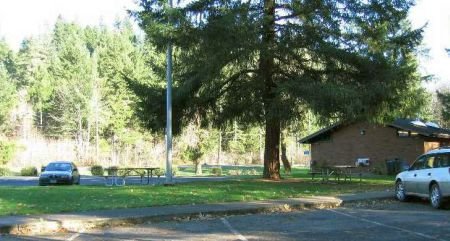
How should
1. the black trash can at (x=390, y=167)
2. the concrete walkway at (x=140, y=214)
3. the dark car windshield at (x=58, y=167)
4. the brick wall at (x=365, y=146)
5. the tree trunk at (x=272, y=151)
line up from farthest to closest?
the brick wall at (x=365, y=146)
the black trash can at (x=390, y=167)
the dark car windshield at (x=58, y=167)
the tree trunk at (x=272, y=151)
the concrete walkway at (x=140, y=214)

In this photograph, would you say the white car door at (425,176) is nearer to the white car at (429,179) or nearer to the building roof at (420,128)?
the white car at (429,179)

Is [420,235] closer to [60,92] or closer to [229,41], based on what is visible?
[229,41]

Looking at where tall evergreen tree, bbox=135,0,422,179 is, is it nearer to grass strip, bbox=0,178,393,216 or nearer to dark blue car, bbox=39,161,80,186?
grass strip, bbox=0,178,393,216

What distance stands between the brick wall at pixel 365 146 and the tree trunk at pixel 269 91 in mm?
16496

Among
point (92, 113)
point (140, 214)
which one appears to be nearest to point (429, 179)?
point (140, 214)

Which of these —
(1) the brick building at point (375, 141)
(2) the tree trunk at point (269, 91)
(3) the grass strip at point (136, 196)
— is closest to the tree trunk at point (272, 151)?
(2) the tree trunk at point (269, 91)

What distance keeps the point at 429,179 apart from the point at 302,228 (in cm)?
597

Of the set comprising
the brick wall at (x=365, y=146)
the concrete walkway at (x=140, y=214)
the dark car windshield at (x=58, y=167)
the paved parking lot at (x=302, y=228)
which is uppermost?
the brick wall at (x=365, y=146)

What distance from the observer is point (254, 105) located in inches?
998

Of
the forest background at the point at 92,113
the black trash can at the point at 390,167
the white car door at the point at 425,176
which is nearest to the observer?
the white car door at the point at 425,176

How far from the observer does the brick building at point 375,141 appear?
3938cm

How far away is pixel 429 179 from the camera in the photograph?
1659 cm

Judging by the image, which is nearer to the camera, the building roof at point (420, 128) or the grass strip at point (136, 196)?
the grass strip at point (136, 196)

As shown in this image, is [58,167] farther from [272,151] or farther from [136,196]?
[136,196]
